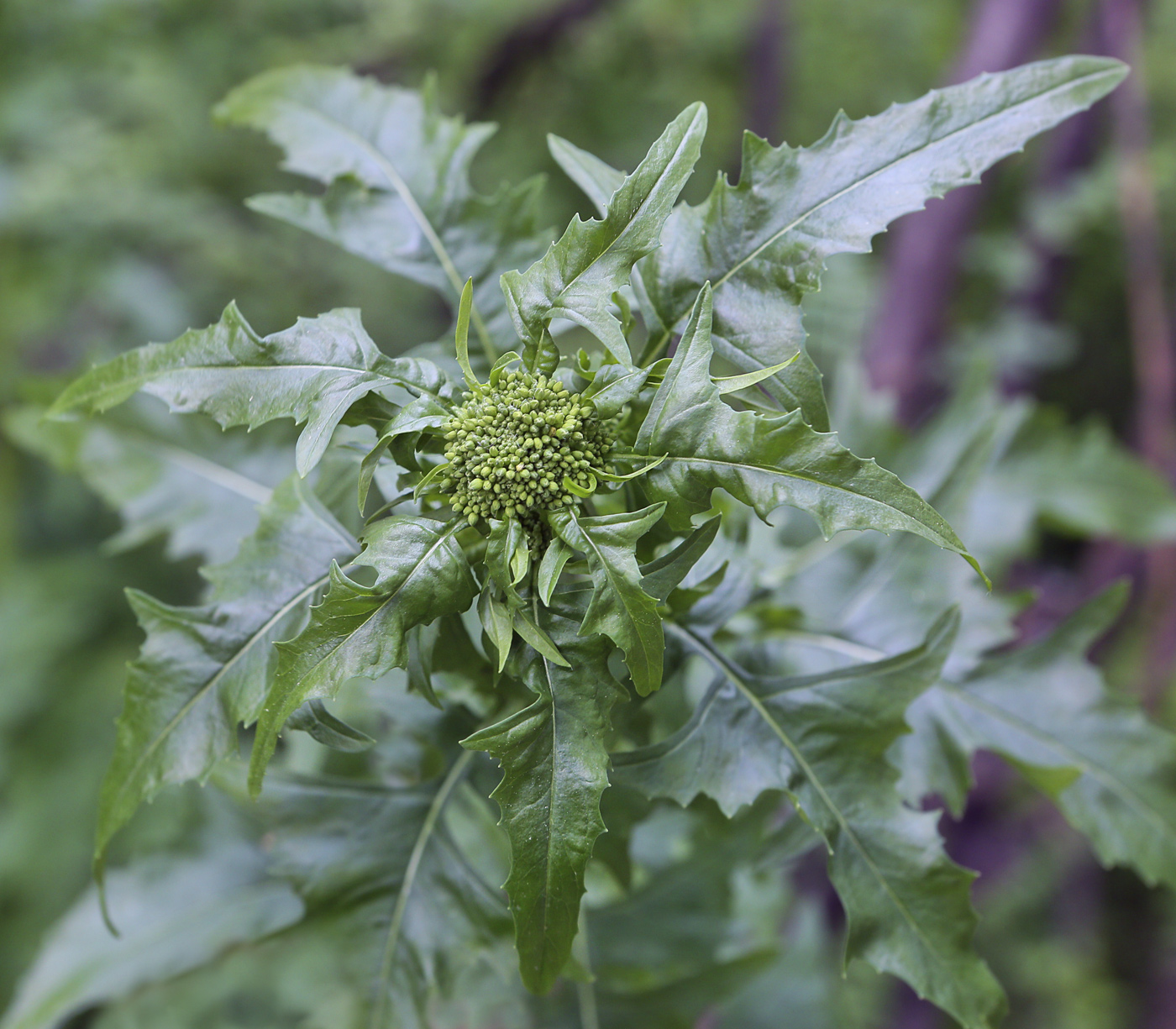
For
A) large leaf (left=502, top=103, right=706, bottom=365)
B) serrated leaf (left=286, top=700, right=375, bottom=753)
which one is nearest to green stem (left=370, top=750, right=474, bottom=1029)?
serrated leaf (left=286, top=700, right=375, bottom=753)

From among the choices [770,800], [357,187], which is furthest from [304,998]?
[357,187]

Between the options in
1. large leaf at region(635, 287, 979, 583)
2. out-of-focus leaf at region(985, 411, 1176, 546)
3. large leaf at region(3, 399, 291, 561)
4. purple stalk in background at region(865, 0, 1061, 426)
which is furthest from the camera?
purple stalk in background at region(865, 0, 1061, 426)

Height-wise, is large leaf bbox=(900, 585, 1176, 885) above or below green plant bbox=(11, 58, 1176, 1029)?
below

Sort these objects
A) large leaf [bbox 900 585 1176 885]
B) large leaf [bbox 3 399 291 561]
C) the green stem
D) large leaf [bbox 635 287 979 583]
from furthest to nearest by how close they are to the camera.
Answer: large leaf [bbox 3 399 291 561] < large leaf [bbox 900 585 1176 885] < the green stem < large leaf [bbox 635 287 979 583]

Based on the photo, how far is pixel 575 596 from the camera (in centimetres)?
62

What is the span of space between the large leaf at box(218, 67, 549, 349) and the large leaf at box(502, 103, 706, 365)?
0.19m

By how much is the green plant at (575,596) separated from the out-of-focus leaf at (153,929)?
0.20 m

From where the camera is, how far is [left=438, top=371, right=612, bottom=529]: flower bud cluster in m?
0.60

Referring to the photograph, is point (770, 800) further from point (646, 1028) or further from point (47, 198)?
point (47, 198)

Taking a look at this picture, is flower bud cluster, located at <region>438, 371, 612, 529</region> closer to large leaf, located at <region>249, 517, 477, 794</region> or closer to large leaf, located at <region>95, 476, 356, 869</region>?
large leaf, located at <region>249, 517, 477, 794</region>

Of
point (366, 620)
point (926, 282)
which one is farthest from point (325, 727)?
point (926, 282)

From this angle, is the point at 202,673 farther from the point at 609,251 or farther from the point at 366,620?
the point at 609,251

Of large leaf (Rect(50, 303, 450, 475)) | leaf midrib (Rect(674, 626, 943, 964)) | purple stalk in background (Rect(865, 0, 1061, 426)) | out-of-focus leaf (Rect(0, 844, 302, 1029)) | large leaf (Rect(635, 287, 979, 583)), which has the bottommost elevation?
out-of-focus leaf (Rect(0, 844, 302, 1029))

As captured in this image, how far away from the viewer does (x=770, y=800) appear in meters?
0.99
